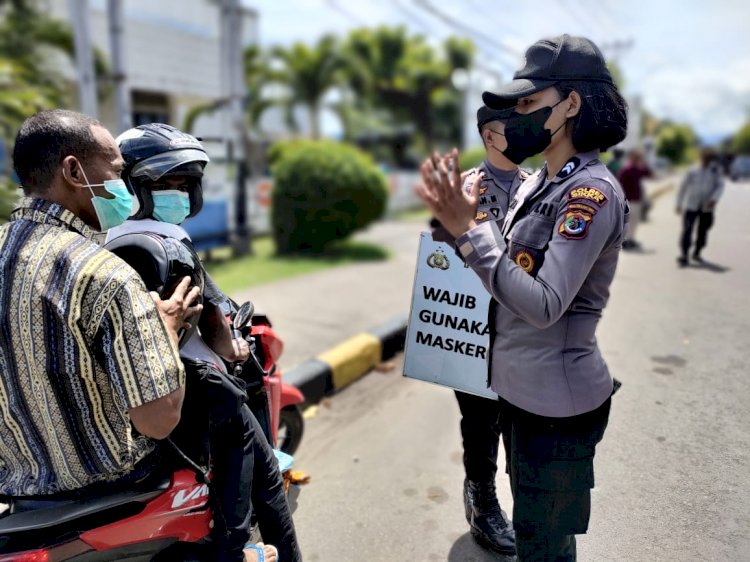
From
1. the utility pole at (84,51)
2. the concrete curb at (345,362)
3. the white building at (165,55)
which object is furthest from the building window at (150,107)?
the concrete curb at (345,362)

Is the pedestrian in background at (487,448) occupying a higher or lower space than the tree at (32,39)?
lower

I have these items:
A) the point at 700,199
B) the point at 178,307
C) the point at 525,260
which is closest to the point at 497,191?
the point at 525,260

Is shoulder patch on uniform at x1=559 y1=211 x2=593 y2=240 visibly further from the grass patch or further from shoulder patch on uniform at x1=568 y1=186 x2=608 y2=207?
the grass patch

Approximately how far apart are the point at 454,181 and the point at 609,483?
1.63 m

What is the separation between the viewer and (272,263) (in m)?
8.96

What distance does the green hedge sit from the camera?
30.0ft

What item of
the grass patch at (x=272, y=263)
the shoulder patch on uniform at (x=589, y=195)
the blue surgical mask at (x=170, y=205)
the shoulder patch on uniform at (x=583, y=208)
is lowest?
the grass patch at (x=272, y=263)

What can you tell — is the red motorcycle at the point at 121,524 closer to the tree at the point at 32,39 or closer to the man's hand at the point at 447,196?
the man's hand at the point at 447,196

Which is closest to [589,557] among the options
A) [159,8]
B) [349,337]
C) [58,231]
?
[58,231]

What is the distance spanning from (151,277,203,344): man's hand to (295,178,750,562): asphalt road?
4.62 feet

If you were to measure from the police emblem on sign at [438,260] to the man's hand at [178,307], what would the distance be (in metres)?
1.25

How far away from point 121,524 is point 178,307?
29.0 inches

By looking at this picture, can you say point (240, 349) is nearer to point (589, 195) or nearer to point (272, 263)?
point (589, 195)

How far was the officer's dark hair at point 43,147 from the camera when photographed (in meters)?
1.50
